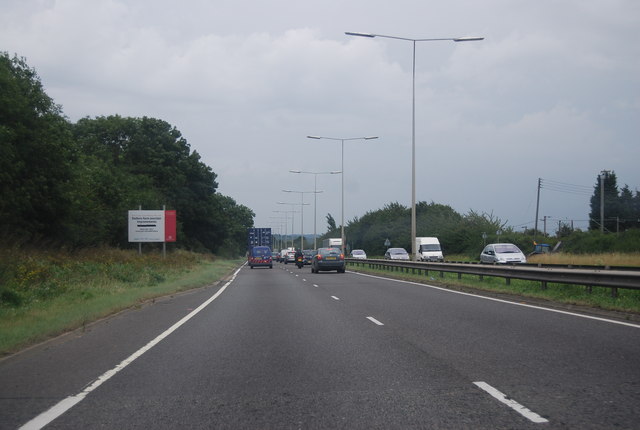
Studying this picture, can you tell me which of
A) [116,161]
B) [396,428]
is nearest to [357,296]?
[396,428]

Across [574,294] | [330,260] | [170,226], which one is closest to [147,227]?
[170,226]

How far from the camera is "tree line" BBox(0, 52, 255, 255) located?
34.7m

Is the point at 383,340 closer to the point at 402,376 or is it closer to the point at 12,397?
the point at 402,376

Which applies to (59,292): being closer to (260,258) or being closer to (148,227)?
(148,227)

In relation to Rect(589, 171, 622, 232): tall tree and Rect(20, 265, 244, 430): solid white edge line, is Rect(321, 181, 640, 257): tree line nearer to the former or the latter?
Rect(589, 171, 622, 232): tall tree

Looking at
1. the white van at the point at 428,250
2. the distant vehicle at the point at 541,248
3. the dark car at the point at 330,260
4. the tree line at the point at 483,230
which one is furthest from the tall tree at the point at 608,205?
the dark car at the point at 330,260

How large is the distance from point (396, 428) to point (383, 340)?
547 centimetres

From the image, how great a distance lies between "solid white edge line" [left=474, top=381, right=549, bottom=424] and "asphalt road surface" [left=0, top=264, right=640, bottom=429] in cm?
2

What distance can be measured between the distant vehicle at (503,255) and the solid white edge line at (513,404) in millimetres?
33283

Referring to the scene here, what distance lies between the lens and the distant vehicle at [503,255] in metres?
40.2

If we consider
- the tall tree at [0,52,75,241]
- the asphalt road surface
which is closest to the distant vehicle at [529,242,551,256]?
the tall tree at [0,52,75,241]

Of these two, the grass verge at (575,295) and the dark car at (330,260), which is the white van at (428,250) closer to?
the dark car at (330,260)

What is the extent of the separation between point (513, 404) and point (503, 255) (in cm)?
3514

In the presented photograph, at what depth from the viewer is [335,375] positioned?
8500 millimetres
